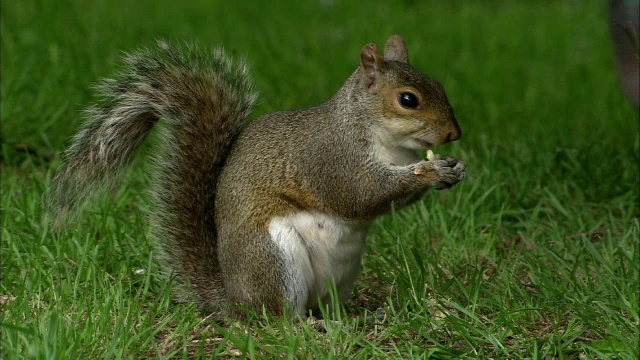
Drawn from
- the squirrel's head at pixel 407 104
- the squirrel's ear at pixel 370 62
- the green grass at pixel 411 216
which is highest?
the squirrel's ear at pixel 370 62

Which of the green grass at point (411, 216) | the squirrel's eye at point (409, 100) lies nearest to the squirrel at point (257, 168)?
the squirrel's eye at point (409, 100)

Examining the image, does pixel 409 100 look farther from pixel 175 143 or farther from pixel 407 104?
pixel 175 143

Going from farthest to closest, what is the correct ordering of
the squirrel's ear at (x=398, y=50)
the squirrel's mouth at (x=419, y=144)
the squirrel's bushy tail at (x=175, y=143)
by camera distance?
the squirrel's ear at (x=398, y=50), the squirrel's bushy tail at (x=175, y=143), the squirrel's mouth at (x=419, y=144)

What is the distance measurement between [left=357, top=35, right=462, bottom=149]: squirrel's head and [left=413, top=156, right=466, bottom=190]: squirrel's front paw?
49 mm

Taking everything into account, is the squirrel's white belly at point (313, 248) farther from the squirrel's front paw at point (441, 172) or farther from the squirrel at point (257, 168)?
the squirrel's front paw at point (441, 172)

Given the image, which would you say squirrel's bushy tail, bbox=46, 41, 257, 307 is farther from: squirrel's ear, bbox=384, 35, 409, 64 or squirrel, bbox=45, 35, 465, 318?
squirrel's ear, bbox=384, 35, 409, 64

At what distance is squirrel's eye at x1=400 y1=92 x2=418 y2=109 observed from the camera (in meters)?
2.40

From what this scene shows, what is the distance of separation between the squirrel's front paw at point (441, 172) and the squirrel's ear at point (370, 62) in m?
0.26

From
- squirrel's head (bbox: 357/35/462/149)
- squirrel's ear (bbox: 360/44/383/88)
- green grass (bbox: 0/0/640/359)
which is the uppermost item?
squirrel's ear (bbox: 360/44/383/88)

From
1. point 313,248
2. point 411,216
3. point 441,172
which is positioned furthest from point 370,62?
point 411,216

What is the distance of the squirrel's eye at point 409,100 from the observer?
240 cm

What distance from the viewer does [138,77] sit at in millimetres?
2564

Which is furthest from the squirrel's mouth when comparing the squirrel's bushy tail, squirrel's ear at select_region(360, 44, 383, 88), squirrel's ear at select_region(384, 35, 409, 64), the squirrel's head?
the squirrel's bushy tail

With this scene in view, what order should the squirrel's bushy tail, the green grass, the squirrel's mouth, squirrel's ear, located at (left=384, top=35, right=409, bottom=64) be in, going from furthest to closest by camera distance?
1. squirrel's ear, located at (left=384, top=35, right=409, bottom=64)
2. the squirrel's bushy tail
3. the squirrel's mouth
4. the green grass
